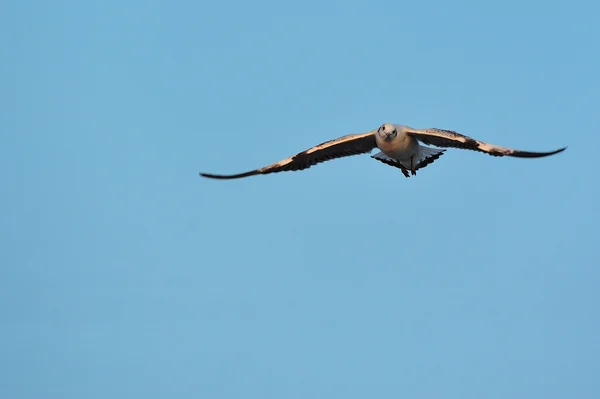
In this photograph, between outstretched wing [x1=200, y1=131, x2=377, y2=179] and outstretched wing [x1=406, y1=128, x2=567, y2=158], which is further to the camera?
outstretched wing [x1=200, y1=131, x2=377, y2=179]

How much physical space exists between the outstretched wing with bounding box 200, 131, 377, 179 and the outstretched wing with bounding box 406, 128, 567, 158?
2.01 metres

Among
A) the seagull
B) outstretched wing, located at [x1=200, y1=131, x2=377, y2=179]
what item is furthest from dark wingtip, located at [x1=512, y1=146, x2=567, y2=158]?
outstretched wing, located at [x1=200, y1=131, x2=377, y2=179]

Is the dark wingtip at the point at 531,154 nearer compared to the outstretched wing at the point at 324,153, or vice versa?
the dark wingtip at the point at 531,154

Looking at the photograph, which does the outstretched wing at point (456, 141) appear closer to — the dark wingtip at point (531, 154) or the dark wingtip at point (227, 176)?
the dark wingtip at point (531, 154)

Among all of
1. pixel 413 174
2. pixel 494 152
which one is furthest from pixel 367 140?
pixel 494 152

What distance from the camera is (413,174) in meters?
41.0

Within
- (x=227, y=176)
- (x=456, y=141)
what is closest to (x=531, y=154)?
(x=456, y=141)

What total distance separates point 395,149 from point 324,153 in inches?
144

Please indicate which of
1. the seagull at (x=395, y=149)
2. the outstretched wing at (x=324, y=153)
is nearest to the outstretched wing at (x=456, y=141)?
the seagull at (x=395, y=149)

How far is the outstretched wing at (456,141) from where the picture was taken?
3816 centimetres

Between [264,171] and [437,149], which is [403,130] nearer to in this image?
[437,149]

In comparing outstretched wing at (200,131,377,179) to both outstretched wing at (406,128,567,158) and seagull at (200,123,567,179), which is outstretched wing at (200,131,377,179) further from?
outstretched wing at (406,128,567,158)

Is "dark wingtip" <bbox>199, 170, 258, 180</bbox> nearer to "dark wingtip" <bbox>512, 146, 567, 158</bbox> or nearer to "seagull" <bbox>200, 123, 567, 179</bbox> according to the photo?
"seagull" <bbox>200, 123, 567, 179</bbox>

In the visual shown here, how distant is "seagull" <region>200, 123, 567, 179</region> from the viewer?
3903 centimetres
